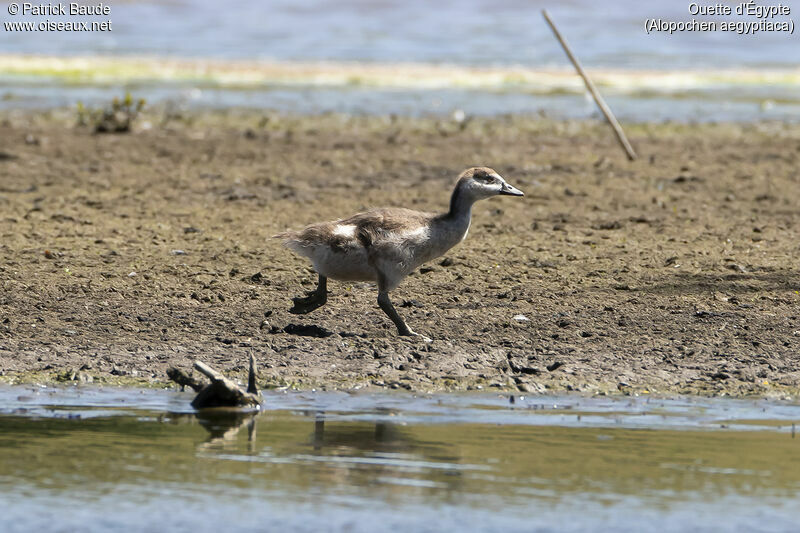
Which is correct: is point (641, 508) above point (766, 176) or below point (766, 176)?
below

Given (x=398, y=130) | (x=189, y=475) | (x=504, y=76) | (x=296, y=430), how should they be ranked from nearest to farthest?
(x=189, y=475) → (x=296, y=430) → (x=398, y=130) → (x=504, y=76)

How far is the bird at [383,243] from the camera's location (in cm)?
883

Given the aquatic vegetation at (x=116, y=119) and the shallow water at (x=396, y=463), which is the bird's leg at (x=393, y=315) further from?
the aquatic vegetation at (x=116, y=119)

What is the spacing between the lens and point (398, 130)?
1961cm

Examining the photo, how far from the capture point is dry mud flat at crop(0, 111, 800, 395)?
848cm

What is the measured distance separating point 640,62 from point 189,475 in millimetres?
33190

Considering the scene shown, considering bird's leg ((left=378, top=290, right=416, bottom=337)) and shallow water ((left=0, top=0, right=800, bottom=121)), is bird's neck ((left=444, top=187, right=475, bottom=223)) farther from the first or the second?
shallow water ((left=0, top=0, right=800, bottom=121))

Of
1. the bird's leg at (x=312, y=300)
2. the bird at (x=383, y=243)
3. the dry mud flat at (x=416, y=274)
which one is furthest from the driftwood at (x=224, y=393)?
the bird's leg at (x=312, y=300)

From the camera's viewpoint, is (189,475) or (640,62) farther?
(640,62)

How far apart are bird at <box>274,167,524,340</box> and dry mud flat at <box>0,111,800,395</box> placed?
351 millimetres

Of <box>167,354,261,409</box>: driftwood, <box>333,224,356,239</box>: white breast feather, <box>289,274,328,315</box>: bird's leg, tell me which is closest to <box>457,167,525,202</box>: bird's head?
<box>333,224,356,239</box>: white breast feather

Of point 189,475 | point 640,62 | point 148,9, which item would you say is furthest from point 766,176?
point 148,9

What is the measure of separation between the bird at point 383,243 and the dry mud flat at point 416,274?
1.15 feet

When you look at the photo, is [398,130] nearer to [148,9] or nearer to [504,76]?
[504,76]
